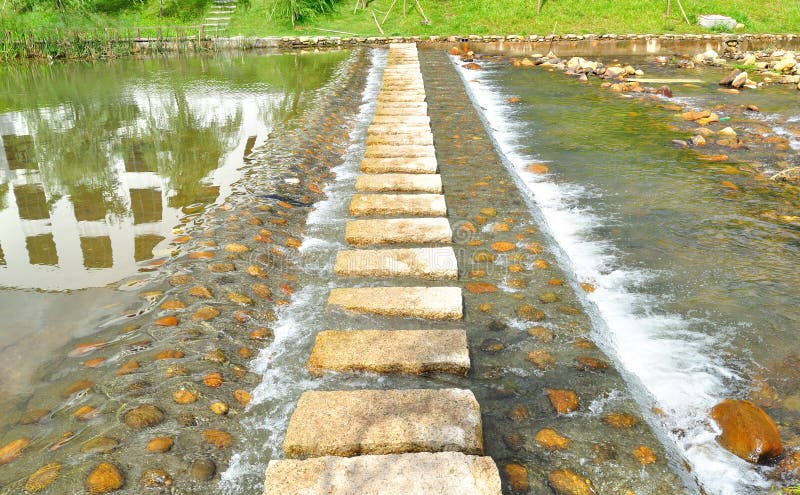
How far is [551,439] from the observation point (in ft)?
8.27

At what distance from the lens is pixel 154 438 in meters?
2.46

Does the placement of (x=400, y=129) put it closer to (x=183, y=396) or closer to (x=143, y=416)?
(x=183, y=396)

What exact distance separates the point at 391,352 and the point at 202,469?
1137 mm

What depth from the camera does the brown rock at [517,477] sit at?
2.26 metres

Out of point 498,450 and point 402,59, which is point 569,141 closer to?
point 498,450

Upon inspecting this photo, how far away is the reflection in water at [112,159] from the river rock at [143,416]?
1.60 m

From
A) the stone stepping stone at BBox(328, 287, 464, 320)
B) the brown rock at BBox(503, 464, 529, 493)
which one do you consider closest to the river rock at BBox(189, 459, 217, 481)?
the brown rock at BBox(503, 464, 529, 493)

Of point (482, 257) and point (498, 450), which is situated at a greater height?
point (482, 257)

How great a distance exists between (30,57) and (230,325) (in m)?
17.6

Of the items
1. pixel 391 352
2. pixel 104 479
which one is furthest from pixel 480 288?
pixel 104 479

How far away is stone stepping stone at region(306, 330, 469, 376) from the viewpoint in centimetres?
295

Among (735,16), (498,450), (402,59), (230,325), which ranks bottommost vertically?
(498,450)

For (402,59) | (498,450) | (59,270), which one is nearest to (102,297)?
(59,270)

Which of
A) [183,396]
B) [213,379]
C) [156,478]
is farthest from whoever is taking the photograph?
[213,379]
